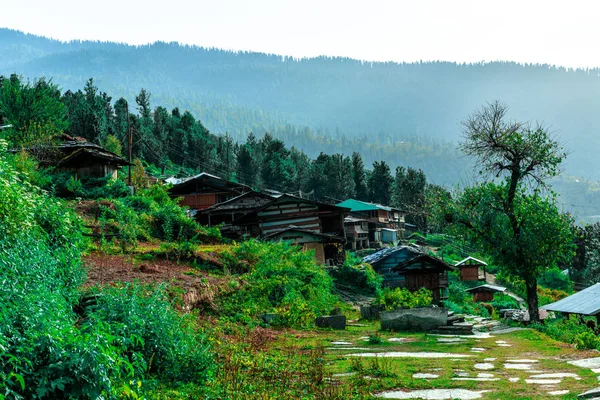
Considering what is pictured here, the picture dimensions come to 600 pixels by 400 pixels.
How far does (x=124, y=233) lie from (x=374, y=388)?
18.1 metres

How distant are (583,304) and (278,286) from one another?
1872 cm

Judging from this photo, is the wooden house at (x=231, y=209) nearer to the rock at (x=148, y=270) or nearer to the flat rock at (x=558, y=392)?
the rock at (x=148, y=270)

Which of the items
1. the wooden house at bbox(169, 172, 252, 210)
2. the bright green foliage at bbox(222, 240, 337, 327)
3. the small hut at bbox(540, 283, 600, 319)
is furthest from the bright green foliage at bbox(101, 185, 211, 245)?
the small hut at bbox(540, 283, 600, 319)

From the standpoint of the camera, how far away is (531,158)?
25.8m

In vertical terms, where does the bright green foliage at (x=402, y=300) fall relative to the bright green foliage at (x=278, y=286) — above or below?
below

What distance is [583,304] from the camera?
3244cm

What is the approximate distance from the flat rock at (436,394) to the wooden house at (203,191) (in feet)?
163

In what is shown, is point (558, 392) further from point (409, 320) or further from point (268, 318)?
point (268, 318)

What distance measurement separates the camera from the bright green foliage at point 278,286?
744 inches

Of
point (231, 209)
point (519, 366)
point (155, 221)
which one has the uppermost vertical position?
point (231, 209)

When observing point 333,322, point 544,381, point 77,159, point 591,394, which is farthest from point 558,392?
point 77,159

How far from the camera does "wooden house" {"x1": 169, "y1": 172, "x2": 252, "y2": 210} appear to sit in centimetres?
5894

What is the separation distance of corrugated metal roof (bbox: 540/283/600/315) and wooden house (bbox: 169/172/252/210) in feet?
107

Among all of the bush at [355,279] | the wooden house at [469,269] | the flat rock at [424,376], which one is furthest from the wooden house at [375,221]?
the flat rock at [424,376]
